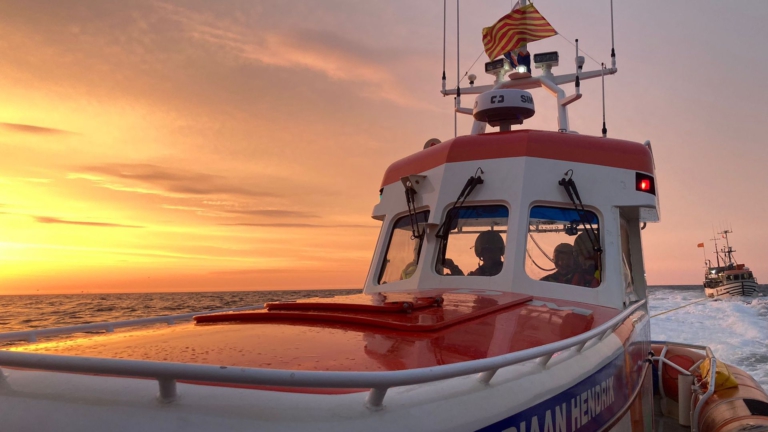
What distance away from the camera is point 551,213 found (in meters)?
5.09

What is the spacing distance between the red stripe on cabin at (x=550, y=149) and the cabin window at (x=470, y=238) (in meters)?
0.54

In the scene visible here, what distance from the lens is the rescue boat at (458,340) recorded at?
1.67 meters

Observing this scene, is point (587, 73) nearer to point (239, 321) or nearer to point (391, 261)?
point (391, 261)

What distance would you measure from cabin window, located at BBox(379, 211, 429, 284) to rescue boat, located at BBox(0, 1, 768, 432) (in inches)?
0.6

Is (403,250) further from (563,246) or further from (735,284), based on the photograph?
(735,284)

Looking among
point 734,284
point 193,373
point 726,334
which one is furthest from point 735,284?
point 193,373

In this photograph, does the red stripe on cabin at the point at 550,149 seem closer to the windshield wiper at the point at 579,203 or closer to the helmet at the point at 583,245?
the windshield wiper at the point at 579,203

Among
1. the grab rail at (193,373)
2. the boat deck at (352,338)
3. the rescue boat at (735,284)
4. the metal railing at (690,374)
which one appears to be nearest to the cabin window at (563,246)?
the boat deck at (352,338)

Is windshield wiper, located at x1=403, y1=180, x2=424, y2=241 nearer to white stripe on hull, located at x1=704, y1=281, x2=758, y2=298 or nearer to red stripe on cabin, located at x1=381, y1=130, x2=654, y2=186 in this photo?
red stripe on cabin, located at x1=381, y1=130, x2=654, y2=186

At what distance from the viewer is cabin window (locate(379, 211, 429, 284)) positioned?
220 inches

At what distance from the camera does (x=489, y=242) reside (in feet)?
16.7

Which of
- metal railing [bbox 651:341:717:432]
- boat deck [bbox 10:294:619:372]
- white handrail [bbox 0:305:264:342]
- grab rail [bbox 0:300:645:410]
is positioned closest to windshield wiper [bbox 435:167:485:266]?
boat deck [bbox 10:294:619:372]

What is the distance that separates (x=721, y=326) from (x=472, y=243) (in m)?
20.6

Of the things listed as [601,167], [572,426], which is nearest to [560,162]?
[601,167]
